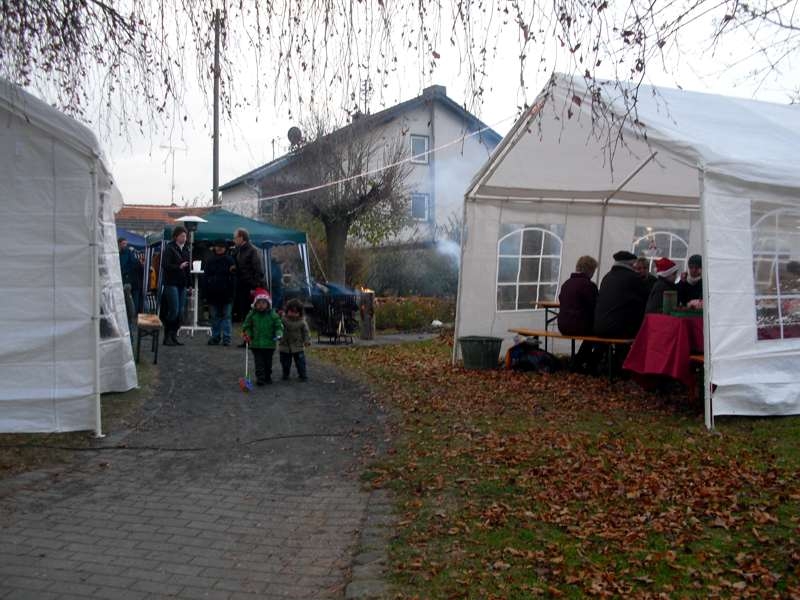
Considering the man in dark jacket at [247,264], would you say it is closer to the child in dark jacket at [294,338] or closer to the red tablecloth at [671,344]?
the child in dark jacket at [294,338]

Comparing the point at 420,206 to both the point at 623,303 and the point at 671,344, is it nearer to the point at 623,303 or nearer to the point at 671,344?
the point at 623,303

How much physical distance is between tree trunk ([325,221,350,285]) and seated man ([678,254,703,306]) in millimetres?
13769

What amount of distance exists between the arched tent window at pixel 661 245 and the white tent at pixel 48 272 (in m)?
9.36

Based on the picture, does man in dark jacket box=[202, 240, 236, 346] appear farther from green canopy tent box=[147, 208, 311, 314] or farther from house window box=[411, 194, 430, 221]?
house window box=[411, 194, 430, 221]

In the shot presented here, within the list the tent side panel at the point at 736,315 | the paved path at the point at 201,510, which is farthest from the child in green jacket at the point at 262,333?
the tent side panel at the point at 736,315

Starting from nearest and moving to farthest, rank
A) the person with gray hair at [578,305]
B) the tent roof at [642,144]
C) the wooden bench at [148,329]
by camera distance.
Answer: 1. the tent roof at [642,144]
2. the person with gray hair at [578,305]
3. the wooden bench at [148,329]

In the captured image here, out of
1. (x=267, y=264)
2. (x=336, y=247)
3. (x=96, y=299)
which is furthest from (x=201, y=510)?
(x=336, y=247)

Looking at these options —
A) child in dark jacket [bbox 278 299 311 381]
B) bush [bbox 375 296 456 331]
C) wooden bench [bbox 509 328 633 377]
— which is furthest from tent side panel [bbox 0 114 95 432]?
bush [bbox 375 296 456 331]

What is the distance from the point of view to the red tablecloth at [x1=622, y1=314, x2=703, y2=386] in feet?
29.9

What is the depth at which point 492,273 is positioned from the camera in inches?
501

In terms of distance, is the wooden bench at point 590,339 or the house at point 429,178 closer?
the wooden bench at point 590,339

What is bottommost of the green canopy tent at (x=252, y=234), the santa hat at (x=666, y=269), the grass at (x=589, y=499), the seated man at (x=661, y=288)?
the grass at (x=589, y=499)

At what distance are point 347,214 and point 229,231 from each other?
21.0 ft

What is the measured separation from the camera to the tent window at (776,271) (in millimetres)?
8391
